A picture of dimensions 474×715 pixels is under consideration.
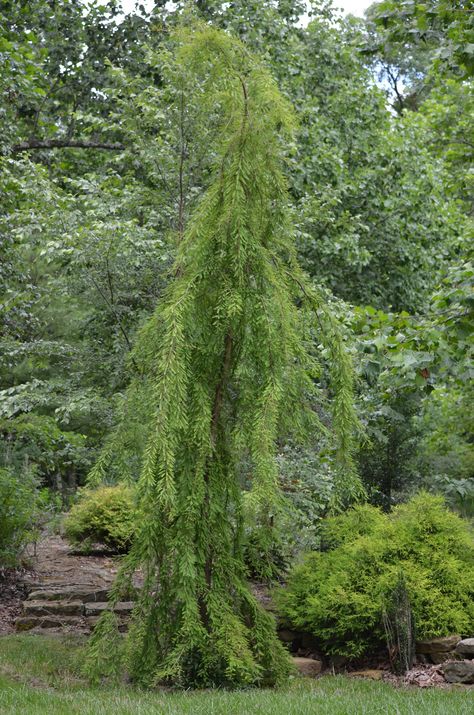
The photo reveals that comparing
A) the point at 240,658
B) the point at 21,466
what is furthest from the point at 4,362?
the point at 240,658

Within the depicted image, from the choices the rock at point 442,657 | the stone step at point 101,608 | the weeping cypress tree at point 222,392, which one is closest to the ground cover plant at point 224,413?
the weeping cypress tree at point 222,392

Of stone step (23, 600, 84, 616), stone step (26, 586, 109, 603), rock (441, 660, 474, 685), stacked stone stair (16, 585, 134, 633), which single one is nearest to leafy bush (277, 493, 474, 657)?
rock (441, 660, 474, 685)

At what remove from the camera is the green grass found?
452 centimetres

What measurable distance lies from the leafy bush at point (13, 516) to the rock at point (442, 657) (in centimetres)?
468

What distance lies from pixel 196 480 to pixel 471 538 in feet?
10.2

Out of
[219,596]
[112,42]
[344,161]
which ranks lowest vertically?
[219,596]

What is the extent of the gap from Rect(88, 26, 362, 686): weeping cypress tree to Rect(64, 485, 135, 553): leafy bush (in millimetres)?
4734

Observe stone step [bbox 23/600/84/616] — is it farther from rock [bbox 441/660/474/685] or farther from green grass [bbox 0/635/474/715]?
rock [bbox 441/660/474/685]

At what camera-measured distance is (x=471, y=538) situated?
7.30m

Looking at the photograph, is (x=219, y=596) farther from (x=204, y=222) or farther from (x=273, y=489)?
(x=204, y=222)

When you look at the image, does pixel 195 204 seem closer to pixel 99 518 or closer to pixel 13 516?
pixel 13 516

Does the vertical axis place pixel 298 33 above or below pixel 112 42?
above

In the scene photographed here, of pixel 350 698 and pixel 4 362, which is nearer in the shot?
pixel 350 698

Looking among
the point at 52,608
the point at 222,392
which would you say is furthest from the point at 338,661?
the point at 52,608
